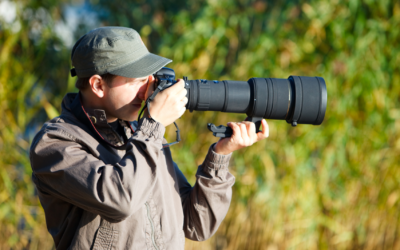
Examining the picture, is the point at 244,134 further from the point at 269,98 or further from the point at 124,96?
the point at 124,96

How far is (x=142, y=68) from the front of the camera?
40.5 inches

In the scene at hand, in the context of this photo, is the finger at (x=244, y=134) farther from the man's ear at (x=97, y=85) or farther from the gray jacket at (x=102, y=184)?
the man's ear at (x=97, y=85)

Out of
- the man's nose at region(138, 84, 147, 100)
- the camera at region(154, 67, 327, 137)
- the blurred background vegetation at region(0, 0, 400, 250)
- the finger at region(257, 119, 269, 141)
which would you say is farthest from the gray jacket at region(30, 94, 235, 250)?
the blurred background vegetation at region(0, 0, 400, 250)

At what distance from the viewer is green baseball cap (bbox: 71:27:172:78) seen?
990mm

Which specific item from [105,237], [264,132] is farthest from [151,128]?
[264,132]

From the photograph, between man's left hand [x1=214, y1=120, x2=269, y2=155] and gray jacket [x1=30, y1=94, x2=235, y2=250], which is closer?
gray jacket [x1=30, y1=94, x2=235, y2=250]

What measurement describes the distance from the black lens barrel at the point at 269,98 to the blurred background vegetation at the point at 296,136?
1.03 m

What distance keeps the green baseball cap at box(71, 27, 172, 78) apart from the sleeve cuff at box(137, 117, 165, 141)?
142 mm

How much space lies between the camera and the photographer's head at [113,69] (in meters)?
0.99

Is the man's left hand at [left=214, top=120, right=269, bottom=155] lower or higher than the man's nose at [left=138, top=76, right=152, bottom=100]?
lower

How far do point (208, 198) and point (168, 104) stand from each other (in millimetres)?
375

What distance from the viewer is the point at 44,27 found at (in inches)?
101

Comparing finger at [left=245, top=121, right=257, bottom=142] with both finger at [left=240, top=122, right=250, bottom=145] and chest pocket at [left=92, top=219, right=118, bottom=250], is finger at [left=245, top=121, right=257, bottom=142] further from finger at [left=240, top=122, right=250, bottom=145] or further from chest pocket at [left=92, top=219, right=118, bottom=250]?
chest pocket at [left=92, top=219, right=118, bottom=250]

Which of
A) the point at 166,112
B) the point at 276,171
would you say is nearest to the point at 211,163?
the point at 166,112
